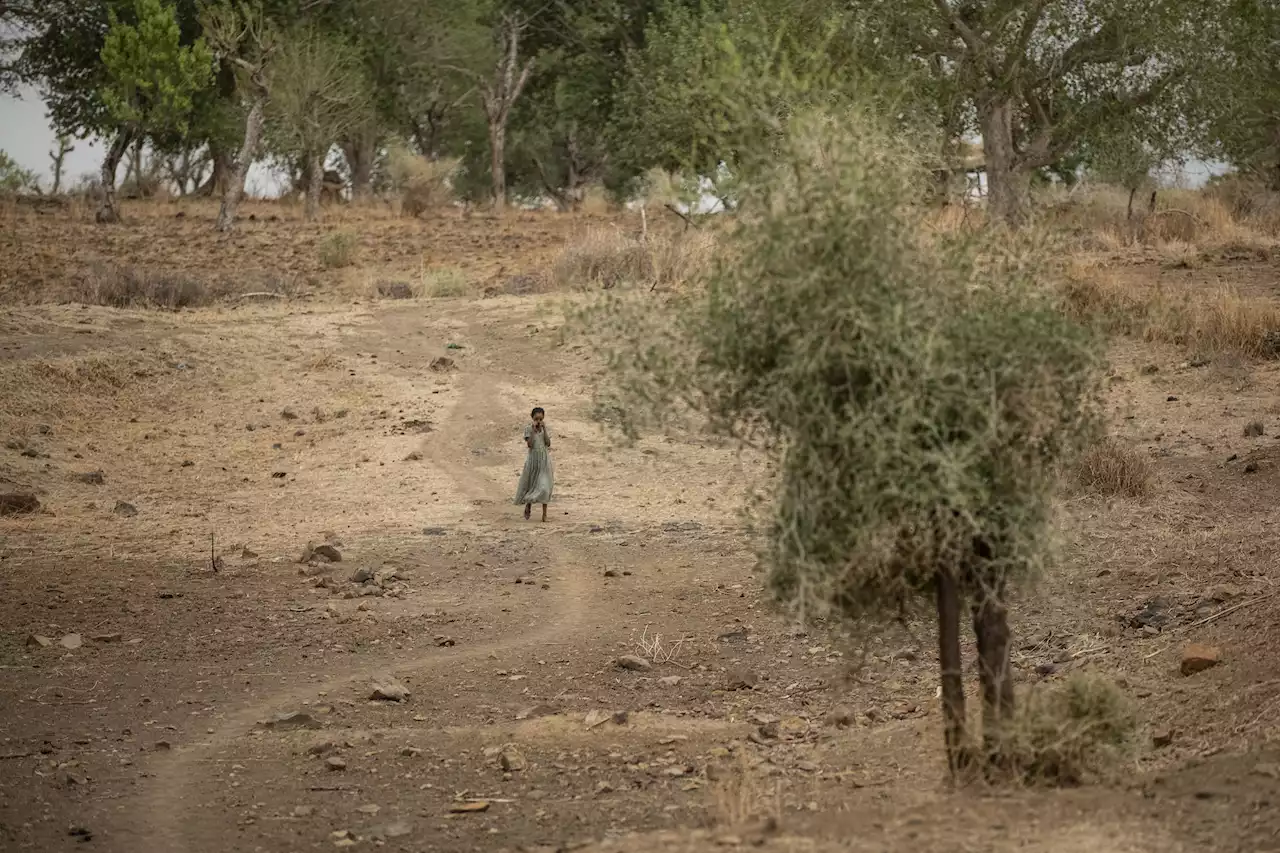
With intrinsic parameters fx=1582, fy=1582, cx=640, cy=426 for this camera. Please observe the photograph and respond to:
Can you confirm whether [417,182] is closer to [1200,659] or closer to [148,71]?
[148,71]

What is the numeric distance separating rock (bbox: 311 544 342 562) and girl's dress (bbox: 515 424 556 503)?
2031 mm

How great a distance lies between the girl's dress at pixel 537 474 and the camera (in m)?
12.9

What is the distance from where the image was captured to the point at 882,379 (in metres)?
5.32

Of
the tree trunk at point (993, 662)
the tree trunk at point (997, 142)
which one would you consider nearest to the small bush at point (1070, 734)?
the tree trunk at point (993, 662)

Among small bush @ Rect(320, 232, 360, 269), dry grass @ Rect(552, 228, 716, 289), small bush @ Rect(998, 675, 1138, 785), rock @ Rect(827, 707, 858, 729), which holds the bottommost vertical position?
rock @ Rect(827, 707, 858, 729)

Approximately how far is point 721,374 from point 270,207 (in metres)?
32.8

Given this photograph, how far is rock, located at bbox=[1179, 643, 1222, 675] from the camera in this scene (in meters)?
7.72

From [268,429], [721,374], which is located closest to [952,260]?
[721,374]

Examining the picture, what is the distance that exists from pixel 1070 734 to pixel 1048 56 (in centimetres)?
1648

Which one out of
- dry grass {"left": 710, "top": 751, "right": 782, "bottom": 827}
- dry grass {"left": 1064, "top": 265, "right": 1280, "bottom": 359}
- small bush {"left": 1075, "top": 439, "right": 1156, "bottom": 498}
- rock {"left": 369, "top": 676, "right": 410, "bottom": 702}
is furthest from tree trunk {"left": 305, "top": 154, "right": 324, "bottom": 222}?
dry grass {"left": 710, "top": 751, "right": 782, "bottom": 827}

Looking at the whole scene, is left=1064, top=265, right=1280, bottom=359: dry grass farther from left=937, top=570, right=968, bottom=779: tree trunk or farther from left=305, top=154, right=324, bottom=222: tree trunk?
left=305, top=154, right=324, bottom=222: tree trunk

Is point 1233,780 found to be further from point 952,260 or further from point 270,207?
point 270,207

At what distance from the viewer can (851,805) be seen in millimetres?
6254

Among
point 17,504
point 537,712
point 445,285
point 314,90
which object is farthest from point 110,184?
point 537,712
